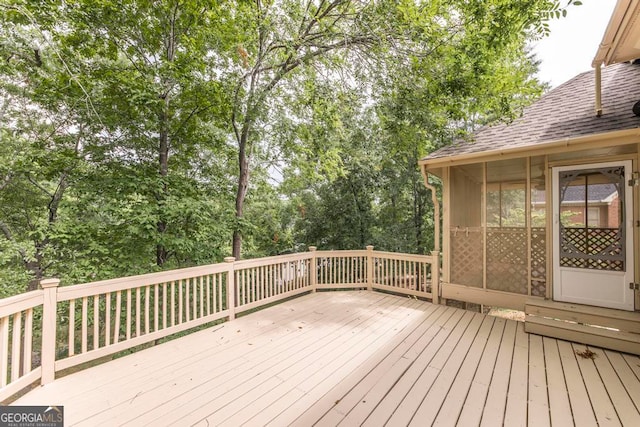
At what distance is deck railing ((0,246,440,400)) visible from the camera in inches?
88.5

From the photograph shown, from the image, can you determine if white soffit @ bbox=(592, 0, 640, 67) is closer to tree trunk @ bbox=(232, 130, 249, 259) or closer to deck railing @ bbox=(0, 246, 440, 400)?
deck railing @ bbox=(0, 246, 440, 400)

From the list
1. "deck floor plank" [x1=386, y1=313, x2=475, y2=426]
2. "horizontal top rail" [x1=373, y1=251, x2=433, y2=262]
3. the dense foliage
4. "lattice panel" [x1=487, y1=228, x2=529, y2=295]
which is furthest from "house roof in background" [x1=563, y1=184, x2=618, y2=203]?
"deck floor plank" [x1=386, y1=313, x2=475, y2=426]

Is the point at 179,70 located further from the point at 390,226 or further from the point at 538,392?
the point at 390,226

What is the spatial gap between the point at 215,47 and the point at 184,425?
5.73 metres

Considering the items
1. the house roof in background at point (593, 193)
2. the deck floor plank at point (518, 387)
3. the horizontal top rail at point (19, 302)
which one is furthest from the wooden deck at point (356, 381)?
the house roof in background at point (593, 193)

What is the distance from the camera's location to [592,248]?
357cm

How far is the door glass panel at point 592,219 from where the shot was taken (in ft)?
11.3

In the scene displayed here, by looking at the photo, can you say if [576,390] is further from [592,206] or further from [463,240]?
[592,206]

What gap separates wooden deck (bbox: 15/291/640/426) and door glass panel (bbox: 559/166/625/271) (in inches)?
A: 48.1

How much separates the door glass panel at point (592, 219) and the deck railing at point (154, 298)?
72.6 inches

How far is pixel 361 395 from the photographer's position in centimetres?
221

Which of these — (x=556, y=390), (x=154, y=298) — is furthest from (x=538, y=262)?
(x=154, y=298)

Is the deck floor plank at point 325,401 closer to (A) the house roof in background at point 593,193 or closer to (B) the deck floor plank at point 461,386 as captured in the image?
(B) the deck floor plank at point 461,386

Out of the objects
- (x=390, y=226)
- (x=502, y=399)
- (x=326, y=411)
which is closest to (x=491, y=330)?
(x=502, y=399)
